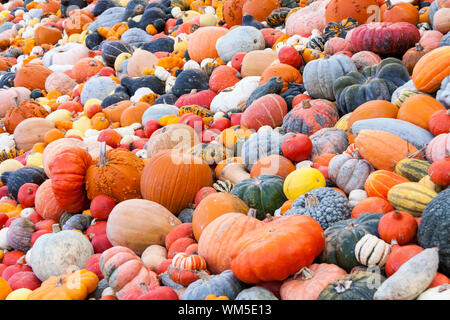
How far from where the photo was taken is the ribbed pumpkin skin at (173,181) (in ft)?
14.5

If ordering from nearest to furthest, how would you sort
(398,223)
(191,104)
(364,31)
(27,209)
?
(398,223) < (27,209) < (364,31) < (191,104)

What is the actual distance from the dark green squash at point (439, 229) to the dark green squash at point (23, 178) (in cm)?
414

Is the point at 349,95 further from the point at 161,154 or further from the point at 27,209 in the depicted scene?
the point at 27,209

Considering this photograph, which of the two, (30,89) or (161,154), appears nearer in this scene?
(161,154)

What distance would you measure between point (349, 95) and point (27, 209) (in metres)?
3.27

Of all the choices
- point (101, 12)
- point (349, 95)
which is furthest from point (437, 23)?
point (101, 12)

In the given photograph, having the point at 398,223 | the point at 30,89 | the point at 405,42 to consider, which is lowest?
the point at 30,89

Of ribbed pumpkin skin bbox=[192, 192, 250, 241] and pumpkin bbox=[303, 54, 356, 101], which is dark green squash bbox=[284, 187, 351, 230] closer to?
ribbed pumpkin skin bbox=[192, 192, 250, 241]

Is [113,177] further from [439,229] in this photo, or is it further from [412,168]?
[439,229]

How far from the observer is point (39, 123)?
690cm

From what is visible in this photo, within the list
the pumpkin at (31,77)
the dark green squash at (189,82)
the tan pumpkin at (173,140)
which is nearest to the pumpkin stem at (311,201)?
the tan pumpkin at (173,140)

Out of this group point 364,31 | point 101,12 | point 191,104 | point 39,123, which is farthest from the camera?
point 101,12

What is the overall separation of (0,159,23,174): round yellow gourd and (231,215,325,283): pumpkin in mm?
4158

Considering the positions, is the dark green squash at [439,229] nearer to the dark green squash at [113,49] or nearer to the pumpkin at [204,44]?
the pumpkin at [204,44]
